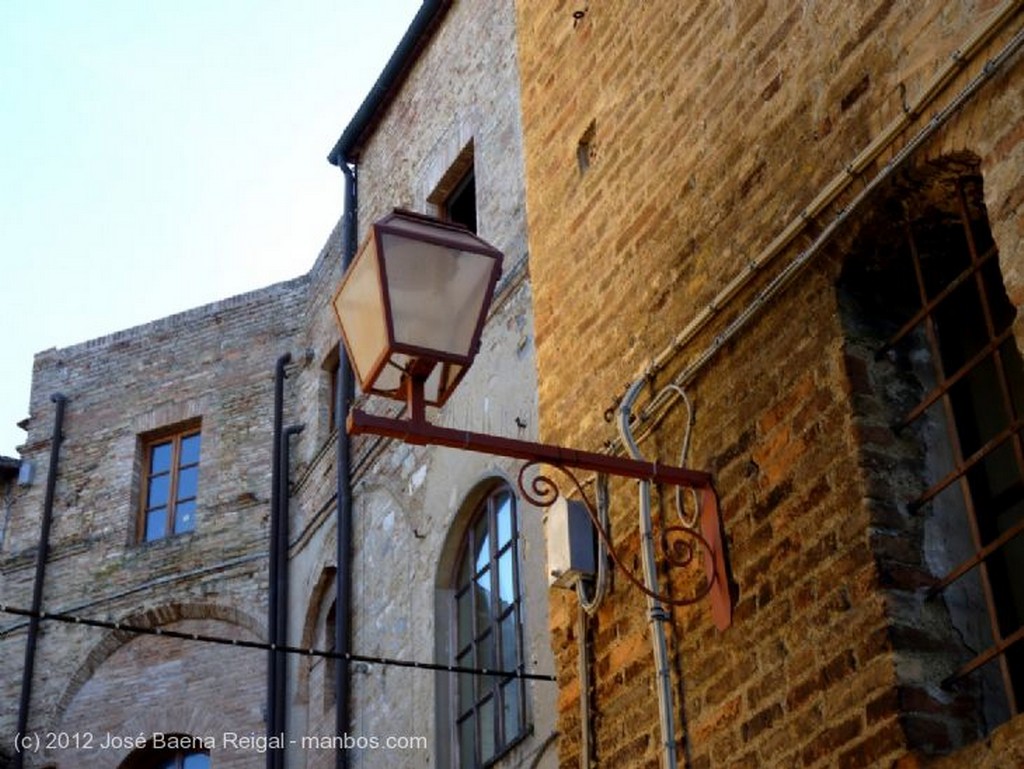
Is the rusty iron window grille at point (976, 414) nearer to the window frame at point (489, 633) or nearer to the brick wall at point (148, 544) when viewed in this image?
the window frame at point (489, 633)

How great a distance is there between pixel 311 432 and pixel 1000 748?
11.2m

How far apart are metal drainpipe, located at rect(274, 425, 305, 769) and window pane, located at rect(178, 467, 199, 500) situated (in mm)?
1148

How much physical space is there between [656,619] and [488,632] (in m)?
5.00

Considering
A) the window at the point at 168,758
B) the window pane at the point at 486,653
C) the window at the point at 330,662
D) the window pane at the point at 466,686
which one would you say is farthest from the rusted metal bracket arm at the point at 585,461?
the window at the point at 168,758

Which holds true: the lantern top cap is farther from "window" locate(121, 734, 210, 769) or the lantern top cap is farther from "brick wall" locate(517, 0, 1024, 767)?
"window" locate(121, 734, 210, 769)

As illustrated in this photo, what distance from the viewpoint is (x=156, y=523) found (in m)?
15.8

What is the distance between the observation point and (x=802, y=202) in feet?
17.3

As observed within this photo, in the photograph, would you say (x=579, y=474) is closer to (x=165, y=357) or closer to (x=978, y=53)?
(x=978, y=53)

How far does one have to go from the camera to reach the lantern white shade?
17.4 ft

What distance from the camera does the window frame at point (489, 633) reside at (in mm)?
9672

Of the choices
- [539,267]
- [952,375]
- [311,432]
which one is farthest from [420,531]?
[952,375]

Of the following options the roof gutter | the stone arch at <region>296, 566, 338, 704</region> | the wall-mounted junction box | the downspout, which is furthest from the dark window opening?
the downspout

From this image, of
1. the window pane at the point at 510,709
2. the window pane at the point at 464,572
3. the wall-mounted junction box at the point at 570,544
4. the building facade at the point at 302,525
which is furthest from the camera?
the window pane at the point at 464,572

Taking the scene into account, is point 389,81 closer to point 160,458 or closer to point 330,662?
point 160,458
